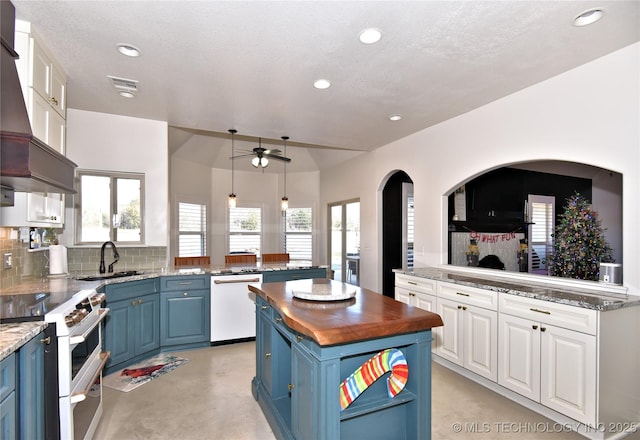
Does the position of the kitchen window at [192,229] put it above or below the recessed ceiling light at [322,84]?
below

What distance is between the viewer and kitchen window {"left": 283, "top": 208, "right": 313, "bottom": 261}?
25.7 feet

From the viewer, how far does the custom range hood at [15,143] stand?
177 cm

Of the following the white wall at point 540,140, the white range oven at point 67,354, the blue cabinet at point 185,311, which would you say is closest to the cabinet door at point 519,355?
the white wall at point 540,140

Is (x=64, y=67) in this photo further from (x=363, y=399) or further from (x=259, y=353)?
(x=363, y=399)

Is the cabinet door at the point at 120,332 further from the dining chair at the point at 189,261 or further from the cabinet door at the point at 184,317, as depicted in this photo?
the dining chair at the point at 189,261

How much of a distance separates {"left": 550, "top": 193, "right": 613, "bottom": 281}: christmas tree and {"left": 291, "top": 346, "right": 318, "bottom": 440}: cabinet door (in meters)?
2.88

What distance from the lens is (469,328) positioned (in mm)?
3131

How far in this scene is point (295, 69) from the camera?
2.88 m

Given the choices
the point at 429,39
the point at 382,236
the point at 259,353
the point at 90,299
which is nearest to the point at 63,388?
the point at 90,299

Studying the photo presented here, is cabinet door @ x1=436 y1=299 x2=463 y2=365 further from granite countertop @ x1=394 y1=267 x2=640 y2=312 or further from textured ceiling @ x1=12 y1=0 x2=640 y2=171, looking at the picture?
textured ceiling @ x1=12 y1=0 x2=640 y2=171

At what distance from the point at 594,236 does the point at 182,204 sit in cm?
620

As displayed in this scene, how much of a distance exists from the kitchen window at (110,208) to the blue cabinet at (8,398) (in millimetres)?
2730

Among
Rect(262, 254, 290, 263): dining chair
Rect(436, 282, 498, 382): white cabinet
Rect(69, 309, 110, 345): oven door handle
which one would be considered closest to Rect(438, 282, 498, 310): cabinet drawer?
Rect(436, 282, 498, 382): white cabinet

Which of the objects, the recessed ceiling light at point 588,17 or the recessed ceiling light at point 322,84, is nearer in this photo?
the recessed ceiling light at point 588,17
